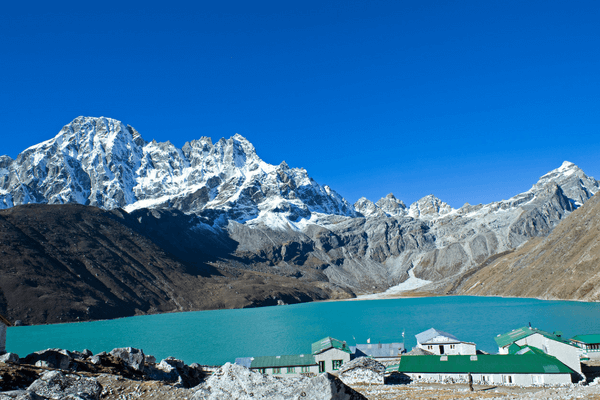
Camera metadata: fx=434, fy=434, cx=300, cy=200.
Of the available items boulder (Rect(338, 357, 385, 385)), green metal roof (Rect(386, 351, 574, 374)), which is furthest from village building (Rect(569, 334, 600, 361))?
boulder (Rect(338, 357, 385, 385))

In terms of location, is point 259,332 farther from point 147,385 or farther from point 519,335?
point 147,385

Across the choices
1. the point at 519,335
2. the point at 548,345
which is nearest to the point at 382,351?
the point at 519,335

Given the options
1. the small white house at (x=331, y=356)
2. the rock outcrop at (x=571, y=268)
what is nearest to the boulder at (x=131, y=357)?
the small white house at (x=331, y=356)

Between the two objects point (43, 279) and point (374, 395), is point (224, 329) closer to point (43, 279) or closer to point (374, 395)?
point (43, 279)

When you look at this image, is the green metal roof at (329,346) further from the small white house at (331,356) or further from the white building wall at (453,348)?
the white building wall at (453,348)

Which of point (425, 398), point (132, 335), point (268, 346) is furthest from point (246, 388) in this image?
point (132, 335)

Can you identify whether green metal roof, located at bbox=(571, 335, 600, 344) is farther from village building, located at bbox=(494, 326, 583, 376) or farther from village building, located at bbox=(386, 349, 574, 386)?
village building, located at bbox=(386, 349, 574, 386)

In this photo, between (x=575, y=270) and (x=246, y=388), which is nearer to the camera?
(x=246, y=388)
